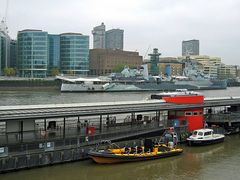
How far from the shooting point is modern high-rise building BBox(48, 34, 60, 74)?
186 m

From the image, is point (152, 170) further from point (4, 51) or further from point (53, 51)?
point (4, 51)

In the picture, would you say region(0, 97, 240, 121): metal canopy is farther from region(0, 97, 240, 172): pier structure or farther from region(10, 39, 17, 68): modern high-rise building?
region(10, 39, 17, 68): modern high-rise building

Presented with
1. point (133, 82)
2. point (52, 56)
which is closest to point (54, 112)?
point (133, 82)

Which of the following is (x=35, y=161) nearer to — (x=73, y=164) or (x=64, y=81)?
(x=73, y=164)

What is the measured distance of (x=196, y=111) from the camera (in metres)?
33.9

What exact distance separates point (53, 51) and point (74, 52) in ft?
39.5

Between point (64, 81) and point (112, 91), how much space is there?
1832cm

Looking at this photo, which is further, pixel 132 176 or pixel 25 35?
pixel 25 35

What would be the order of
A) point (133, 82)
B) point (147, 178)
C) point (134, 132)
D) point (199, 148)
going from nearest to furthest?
1. point (147, 178)
2. point (134, 132)
3. point (199, 148)
4. point (133, 82)

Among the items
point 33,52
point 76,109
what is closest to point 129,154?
point 76,109

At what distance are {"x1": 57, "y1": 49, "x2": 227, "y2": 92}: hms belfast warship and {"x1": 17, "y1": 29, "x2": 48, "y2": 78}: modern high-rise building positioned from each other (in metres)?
38.7

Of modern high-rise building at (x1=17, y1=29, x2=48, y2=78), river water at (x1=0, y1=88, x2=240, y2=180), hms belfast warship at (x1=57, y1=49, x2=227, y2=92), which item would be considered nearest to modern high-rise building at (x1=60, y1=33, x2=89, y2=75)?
modern high-rise building at (x1=17, y1=29, x2=48, y2=78)

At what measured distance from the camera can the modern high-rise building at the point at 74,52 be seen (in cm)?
18312

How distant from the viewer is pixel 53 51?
7343 inches
